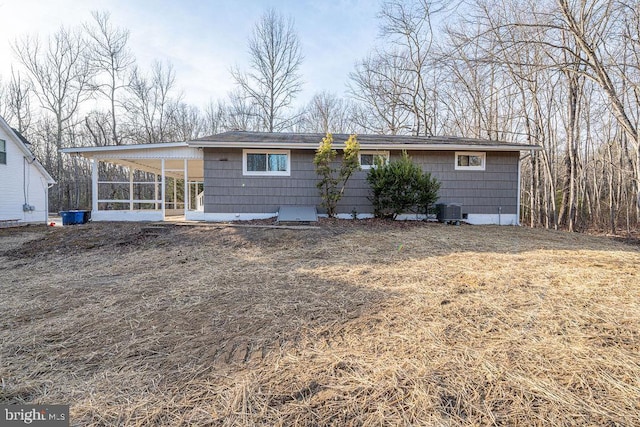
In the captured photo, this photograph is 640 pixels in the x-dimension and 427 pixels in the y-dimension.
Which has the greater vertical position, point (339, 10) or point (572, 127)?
point (339, 10)

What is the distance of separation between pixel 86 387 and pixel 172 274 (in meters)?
2.60

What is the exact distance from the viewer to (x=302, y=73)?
19797mm

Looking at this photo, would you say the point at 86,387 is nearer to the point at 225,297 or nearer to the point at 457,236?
the point at 225,297

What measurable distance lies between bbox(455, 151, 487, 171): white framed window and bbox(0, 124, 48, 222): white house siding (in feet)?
58.1

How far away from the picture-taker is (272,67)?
19.9 metres

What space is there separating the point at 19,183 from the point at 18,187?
19cm

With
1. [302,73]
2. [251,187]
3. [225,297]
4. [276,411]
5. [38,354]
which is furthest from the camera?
[302,73]

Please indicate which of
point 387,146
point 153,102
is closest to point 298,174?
point 387,146

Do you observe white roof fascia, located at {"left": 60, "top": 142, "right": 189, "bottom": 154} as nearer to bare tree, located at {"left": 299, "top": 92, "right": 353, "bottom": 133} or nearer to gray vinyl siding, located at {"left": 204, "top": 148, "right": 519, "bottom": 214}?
gray vinyl siding, located at {"left": 204, "top": 148, "right": 519, "bottom": 214}

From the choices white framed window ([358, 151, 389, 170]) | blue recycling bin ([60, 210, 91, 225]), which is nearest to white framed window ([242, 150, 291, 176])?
white framed window ([358, 151, 389, 170])

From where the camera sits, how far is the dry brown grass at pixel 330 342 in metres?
1.47

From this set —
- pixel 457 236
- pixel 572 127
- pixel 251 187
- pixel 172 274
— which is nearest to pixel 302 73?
pixel 251 187

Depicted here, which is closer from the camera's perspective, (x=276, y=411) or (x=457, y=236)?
(x=276, y=411)

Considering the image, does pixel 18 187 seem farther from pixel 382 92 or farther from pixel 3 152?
pixel 382 92
